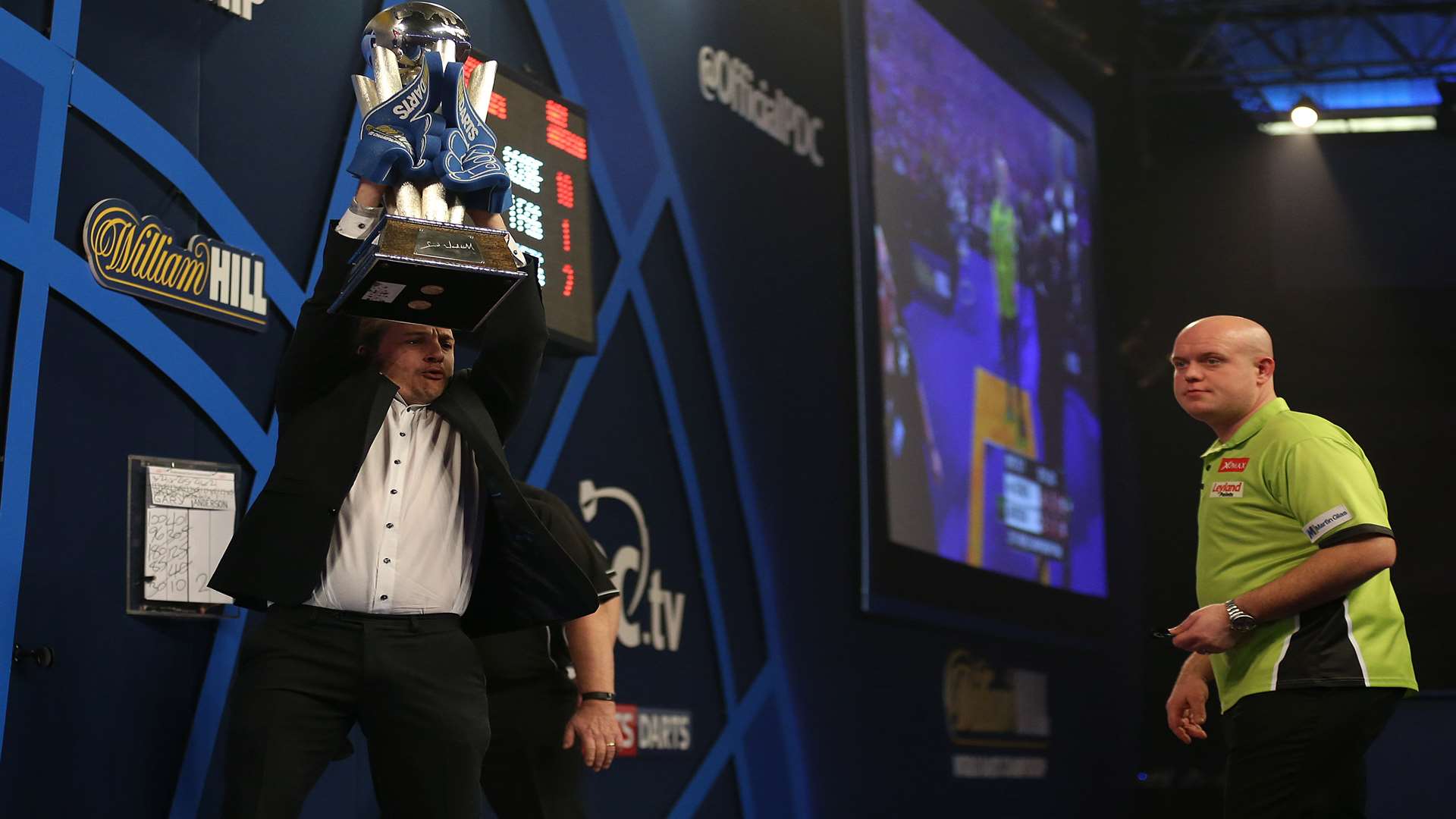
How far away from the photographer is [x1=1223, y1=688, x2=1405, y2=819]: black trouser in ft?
9.44

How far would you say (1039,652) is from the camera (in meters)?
8.21

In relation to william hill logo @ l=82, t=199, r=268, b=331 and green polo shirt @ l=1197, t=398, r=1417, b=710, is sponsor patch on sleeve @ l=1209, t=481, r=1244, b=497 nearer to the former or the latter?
green polo shirt @ l=1197, t=398, r=1417, b=710

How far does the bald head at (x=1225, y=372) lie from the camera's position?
3221 mm

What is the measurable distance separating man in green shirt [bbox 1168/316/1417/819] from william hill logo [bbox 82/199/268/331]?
91.2 inches

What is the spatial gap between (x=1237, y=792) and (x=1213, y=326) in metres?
0.94

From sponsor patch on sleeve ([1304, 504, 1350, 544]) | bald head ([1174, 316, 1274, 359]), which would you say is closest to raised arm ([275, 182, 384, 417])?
bald head ([1174, 316, 1274, 359])

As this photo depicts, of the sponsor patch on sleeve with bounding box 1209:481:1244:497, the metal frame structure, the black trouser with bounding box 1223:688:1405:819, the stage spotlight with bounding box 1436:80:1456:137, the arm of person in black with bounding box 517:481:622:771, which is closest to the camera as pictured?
the black trouser with bounding box 1223:688:1405:819

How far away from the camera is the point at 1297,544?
9.89 ft

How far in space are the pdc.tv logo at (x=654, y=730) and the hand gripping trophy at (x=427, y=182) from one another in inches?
104

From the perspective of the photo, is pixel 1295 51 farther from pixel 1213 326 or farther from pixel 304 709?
pixel 304 709

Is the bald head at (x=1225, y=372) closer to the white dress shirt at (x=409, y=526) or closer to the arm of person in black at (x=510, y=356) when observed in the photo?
the arm of person in black at (x=510, y=356)

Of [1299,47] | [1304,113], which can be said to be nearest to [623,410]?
[1304,113]

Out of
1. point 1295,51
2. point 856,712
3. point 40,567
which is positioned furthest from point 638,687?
point 1295,51

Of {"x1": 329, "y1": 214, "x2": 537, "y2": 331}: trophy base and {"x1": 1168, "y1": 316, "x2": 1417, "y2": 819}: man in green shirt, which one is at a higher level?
{"x1": 329, "y1": 214, "x2": 537, "y2": 331}: trophy base
